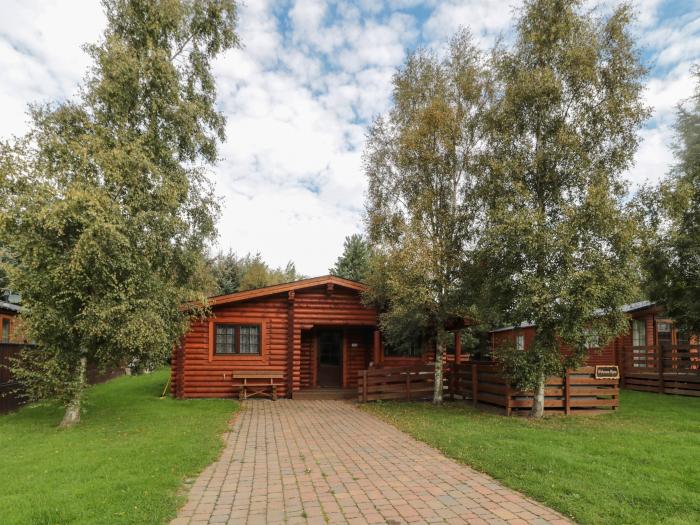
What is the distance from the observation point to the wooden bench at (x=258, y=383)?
614 inches

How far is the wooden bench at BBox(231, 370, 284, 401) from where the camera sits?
15.6 meters

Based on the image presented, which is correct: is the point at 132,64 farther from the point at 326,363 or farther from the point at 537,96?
the point at 326,363

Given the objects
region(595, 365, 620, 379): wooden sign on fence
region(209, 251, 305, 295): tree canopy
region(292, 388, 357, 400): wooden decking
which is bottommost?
region(292, 388, 357, 400): wooden decking

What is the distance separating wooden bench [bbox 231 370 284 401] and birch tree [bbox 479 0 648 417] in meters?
7.47

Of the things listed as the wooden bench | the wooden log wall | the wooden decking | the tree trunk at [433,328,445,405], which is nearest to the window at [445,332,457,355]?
the tree trunk at [433,328,445,405]

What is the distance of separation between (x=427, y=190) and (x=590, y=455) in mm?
8712

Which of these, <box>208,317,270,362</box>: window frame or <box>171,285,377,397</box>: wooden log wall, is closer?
<box>171,285,377,397</box>: wooden log wall

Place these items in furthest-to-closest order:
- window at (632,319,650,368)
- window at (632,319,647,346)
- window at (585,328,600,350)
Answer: window at (632,319,647,346) < window at (632,319,650,368) < window at (585,328,600,350)

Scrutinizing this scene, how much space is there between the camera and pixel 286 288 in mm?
16172

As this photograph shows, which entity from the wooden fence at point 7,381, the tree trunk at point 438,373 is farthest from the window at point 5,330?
the tree trunk at point 438,373

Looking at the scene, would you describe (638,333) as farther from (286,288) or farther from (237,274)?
(237,274)

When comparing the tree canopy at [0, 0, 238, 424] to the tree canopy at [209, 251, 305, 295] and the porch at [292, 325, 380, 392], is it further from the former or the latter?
the tree canopy at [209, 251, 305, 295]

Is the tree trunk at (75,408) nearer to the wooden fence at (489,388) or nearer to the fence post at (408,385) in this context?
the wooden fence at (489,388)

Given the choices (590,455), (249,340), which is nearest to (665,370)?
(590,455)
